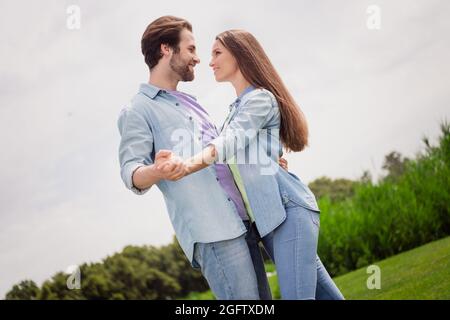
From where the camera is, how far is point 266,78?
8.97ft

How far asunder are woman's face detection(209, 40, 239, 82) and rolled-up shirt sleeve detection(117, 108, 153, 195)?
41 centimetres

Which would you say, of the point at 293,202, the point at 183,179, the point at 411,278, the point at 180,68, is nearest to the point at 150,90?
the point at 180,68

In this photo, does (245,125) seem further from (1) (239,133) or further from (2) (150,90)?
(2) (150,90)

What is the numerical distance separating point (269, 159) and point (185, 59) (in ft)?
2.10

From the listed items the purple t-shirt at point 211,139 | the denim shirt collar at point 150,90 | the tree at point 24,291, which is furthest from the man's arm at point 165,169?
the tree at point 24,291

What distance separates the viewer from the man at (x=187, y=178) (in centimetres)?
251

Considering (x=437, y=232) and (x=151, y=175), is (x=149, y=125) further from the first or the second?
(x=437, y=232)

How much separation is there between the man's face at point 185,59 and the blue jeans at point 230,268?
81 cm

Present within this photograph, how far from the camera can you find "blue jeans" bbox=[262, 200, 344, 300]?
2.50 meters

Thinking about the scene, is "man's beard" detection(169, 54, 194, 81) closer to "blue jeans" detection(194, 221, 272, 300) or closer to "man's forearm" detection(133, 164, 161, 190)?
"man's forearm" detection(133, 164, 161, 190)

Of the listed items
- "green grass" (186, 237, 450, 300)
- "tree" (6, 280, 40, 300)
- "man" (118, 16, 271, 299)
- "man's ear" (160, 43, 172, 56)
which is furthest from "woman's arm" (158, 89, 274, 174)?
"tree" (6, 280, 40, 300)
